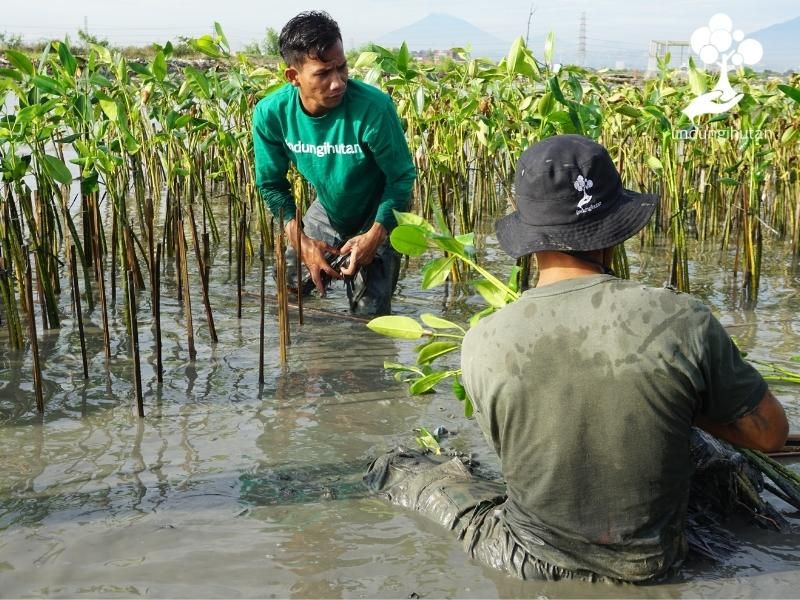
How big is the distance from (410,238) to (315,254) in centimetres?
197

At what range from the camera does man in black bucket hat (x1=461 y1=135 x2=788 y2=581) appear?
207cm

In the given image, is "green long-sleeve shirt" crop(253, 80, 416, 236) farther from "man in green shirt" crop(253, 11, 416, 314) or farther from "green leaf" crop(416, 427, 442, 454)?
"green leaf" crop(416, 427, 442, 454)

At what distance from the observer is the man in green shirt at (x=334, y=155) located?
4070 millimetres

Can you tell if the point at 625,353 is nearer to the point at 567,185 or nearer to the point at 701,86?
the point at 567,185

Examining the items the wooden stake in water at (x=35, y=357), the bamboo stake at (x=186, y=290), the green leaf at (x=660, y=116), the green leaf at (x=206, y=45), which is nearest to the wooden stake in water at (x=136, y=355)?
the wooden stake in water at (x=35, y=357)

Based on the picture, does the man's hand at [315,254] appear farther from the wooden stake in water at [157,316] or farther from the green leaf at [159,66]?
the green leaf at [159,66]

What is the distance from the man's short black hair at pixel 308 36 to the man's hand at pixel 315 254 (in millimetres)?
853

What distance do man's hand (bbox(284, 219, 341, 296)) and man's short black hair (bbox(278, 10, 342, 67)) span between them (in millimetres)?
853

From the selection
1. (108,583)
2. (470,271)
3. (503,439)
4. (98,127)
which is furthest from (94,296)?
(503,439)

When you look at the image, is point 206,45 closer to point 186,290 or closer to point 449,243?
point 186,290

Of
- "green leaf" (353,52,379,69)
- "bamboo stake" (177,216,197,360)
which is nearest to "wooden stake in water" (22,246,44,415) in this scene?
"bamboo stake" (177,216,197,360)

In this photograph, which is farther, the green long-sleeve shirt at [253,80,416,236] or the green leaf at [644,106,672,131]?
the green leaf at [644,106,672,131]

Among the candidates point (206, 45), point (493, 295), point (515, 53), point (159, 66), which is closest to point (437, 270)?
point (493, 295)

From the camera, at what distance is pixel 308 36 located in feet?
13.0
